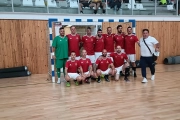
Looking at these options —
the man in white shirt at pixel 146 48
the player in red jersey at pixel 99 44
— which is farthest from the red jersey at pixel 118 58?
the man in white shirt at pixel 146 48

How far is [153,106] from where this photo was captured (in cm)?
343

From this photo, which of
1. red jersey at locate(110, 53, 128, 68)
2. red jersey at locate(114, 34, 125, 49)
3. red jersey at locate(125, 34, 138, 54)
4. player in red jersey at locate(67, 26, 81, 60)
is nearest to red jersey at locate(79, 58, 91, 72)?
player in red jersey at locate(67, 26, 81, 60)

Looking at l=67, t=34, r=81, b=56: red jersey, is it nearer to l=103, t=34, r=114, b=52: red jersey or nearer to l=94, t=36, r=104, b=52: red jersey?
l=94, t=36, r=104, b=52: red jersey

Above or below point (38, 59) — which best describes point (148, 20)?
above

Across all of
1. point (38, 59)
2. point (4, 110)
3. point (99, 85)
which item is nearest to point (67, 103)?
point (4, 110)

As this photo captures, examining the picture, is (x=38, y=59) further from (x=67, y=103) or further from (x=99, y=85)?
(x=67, y=103)

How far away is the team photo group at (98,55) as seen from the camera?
530 centimetres

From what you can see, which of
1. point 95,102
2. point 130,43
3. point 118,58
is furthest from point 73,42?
point 95,102

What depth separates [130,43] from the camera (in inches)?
236

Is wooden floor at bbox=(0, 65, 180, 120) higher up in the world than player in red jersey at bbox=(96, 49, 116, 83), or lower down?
lower down

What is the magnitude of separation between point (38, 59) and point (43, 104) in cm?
428

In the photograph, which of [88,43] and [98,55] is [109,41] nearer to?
[98,55]

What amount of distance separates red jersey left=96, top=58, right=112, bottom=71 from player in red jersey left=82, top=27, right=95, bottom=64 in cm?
33

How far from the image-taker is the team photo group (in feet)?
17.4
